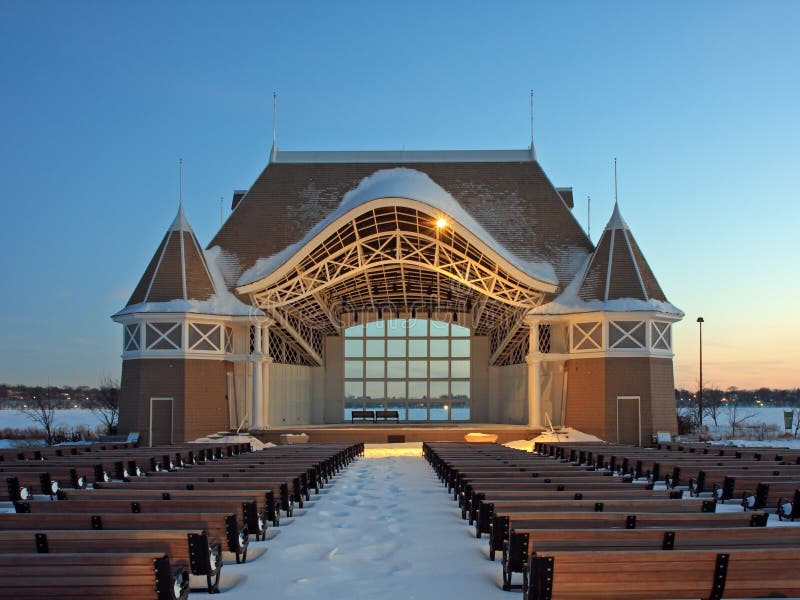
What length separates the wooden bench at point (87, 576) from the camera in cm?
562

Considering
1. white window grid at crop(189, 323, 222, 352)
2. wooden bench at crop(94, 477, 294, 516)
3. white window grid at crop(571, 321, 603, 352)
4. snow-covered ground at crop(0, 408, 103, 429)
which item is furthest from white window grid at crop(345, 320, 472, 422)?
wooden bench at crop(94, 477, 294, 516)

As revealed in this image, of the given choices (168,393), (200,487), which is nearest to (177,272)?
(168,393)

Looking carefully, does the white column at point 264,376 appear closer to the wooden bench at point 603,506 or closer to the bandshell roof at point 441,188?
the bandshell roof at point 441,188

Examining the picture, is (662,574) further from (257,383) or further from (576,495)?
(257,383)

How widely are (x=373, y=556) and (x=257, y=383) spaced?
23933 mm

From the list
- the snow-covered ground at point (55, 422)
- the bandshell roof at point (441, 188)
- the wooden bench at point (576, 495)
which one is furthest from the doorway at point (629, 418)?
the snow-covered ground at point (55, 422)

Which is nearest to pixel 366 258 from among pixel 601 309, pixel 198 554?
pixel 601 309

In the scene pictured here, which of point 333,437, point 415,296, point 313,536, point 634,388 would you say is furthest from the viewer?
point 415,296

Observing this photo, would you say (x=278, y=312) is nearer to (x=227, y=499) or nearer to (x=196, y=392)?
(x=196, y=392)

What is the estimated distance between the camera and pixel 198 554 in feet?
23.4

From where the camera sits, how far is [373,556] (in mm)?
8734

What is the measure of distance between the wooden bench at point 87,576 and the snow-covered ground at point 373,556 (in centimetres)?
151

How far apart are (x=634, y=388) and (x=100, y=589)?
2694cm

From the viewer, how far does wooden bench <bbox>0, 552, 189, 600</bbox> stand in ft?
18.4
